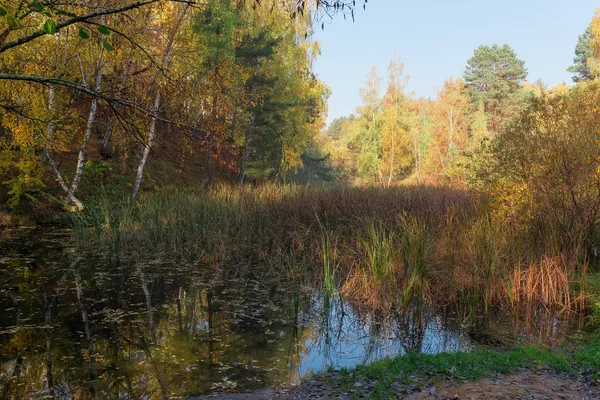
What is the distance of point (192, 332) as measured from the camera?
566cm

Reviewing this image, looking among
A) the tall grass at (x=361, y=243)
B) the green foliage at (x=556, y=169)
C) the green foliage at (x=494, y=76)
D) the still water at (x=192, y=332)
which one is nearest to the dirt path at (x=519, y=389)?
the still water at (x=192, y=332)

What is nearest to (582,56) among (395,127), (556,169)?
(395,127)

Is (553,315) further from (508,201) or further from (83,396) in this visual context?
(83,396)

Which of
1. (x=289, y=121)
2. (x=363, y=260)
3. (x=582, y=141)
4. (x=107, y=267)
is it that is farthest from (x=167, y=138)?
(x=582, y=141)

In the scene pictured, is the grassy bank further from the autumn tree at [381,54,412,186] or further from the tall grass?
the autumn tree at [381,54,412,186]

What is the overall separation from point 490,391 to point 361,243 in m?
4.54

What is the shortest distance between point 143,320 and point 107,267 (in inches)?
133

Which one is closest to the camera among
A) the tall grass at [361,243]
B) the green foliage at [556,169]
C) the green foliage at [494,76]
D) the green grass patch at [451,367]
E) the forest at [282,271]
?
the green grass patch at [451,367]

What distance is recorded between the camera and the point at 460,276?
703 cm

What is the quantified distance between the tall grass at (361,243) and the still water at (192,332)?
45 cm

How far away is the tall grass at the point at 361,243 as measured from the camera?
6.70 m

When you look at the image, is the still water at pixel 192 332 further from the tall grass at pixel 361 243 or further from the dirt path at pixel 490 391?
the tall grass at pixel 361 243

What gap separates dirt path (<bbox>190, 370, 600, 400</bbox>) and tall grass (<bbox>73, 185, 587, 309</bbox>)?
204cm

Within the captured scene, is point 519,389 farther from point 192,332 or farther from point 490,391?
point 192,332
